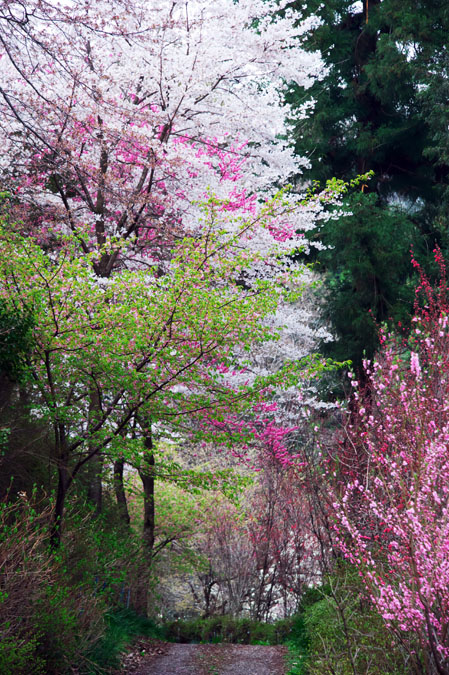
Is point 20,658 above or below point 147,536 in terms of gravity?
below

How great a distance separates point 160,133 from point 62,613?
6.76 meters

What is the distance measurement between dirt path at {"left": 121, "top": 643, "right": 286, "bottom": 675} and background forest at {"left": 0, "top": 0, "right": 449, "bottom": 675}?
18.7 inches

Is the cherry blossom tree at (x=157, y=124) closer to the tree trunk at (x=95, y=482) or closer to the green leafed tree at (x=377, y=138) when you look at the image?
the green leafed tree at (x=377, y=138)

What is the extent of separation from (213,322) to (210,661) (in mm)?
5118

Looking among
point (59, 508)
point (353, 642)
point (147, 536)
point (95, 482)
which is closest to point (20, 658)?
point (59, 508)

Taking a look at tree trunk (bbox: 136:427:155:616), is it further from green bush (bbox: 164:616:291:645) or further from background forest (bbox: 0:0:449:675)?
green bush (bbox: 164:616:291:645)

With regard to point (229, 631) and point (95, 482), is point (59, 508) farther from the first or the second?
point (229, 631)

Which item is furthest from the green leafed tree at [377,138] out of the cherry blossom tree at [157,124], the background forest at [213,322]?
the cherry blossom tree at [157,124]

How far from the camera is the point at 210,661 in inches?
340

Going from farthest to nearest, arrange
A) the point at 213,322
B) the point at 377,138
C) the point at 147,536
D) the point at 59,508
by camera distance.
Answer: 1. the point at 377,138
2. the point at 147,536
3. the point at 59,508
4. the point at 213,322

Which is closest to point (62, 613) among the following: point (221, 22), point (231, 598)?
point (221, 22)

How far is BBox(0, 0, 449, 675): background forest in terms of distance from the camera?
5.27m

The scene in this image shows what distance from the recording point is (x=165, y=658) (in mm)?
8586

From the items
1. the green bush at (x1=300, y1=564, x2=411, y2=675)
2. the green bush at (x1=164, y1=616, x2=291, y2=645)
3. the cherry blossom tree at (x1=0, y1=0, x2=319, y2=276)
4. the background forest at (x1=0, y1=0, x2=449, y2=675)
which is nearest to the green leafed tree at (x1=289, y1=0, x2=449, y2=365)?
the background forest at (x1=0, y1=0, x2=449, y2=675)
